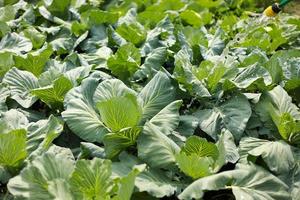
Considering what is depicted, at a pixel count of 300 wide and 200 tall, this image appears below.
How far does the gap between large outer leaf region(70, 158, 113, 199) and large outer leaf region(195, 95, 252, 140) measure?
69 centimetres

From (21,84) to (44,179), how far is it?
854mm

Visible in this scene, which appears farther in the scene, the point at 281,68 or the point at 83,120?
the point at 281,68

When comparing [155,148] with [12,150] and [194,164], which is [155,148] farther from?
[12,150]

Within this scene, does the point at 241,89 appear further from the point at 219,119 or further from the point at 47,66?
the point at 47,66

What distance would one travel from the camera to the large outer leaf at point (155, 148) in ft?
6.12

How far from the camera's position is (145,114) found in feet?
6.91

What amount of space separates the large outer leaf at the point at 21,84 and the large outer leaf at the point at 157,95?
2.08 ft

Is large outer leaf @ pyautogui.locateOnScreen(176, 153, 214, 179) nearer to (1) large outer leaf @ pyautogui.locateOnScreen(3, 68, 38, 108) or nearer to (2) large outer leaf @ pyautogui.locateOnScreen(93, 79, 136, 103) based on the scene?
(2) large outer leaf @ pyautogui.locateOnScreen(93, 79, 136, 103)

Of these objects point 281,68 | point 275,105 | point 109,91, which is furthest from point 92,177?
point 281,68

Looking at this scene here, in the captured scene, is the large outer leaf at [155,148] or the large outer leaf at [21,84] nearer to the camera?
the large outer leaf at [155,148]

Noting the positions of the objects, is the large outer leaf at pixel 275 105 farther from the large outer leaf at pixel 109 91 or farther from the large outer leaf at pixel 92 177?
the large outer leaf at pixel 92 177

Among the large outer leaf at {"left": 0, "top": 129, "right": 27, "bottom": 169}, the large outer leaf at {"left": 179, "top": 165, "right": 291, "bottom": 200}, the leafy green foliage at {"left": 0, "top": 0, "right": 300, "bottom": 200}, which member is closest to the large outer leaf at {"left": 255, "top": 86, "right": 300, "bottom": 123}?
the leafy green foliage at {"left": 0, "top": 0, "right": 300, "bottom": 200}

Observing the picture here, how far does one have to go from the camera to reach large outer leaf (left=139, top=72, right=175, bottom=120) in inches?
83.6

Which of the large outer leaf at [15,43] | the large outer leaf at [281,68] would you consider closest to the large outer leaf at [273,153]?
the large outer leaf at [281,68]
